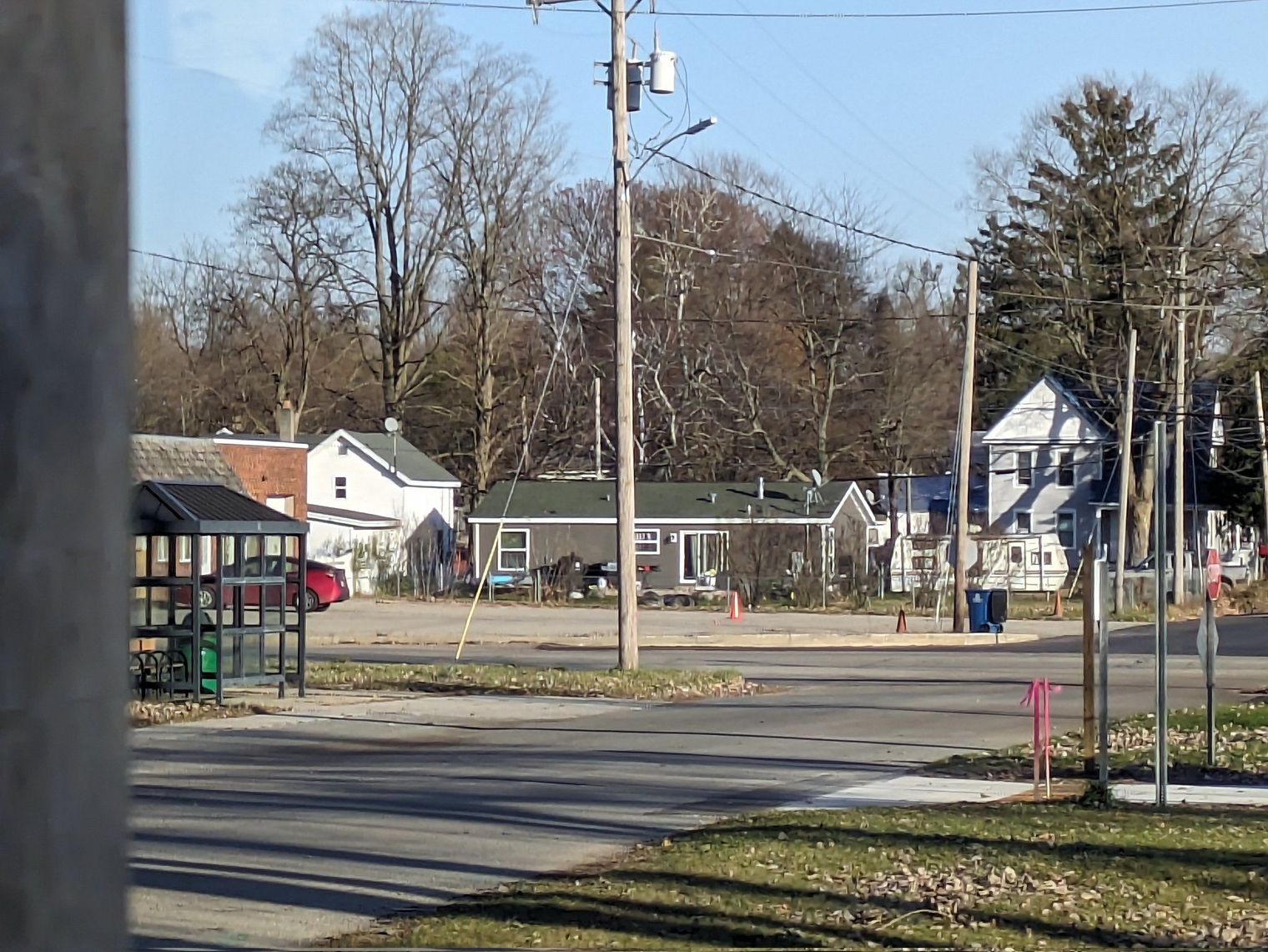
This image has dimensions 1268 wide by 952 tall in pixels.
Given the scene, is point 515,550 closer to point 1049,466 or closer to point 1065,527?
point 1049,466

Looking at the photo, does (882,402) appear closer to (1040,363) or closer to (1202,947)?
(1040,363)

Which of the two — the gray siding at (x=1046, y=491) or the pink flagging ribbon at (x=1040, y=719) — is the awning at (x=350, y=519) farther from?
the pink flagging ribbon at (x=1040, y=719)

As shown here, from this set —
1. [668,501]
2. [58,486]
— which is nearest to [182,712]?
[58,486]

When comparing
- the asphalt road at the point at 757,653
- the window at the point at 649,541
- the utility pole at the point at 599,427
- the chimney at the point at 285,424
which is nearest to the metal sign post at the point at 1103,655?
the asphalt road at the point at 757,653

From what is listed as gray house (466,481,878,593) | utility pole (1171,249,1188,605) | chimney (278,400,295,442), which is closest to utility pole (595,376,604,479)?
gray house (466,481,878,593)

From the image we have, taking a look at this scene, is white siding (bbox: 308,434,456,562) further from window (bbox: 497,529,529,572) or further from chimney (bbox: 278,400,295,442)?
chimney (bbox: 278,400,295,442)

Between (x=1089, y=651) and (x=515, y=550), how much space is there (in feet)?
156

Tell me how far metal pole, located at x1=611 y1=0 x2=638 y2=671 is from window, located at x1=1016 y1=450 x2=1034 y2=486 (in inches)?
1747

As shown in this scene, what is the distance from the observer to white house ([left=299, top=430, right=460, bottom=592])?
2201 inches

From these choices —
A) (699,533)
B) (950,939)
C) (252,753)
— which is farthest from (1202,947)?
(699,533)

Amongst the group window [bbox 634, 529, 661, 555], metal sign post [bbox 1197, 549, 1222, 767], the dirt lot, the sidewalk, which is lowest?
the dirt lot

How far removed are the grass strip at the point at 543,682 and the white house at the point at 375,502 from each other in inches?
1238

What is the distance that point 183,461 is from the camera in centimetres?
2983

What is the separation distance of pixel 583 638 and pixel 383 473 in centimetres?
2612
